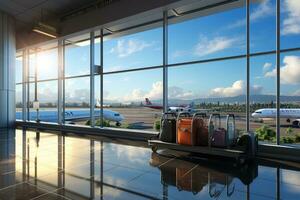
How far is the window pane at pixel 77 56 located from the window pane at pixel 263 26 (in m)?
5.54

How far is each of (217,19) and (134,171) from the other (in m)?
5.32

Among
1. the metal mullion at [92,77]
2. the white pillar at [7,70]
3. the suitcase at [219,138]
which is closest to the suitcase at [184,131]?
the suitcase at [219,138]

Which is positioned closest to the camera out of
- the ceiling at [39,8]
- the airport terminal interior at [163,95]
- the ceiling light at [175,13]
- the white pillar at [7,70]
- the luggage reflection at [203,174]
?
the luggage reflection at [203,174]

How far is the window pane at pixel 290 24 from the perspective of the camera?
4.62m

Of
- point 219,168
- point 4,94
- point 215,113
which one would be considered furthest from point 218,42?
point 4,94

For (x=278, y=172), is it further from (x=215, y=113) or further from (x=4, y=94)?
(x=4, y=94)

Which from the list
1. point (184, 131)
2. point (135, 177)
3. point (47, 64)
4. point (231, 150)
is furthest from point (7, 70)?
point (231, 150)

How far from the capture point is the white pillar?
9.07 metres

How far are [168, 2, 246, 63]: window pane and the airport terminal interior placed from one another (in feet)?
0.12

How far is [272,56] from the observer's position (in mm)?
4820

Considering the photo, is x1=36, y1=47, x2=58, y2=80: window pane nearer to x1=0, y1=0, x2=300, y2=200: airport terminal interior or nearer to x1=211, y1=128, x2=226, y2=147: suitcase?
x1=0, y1=0, x2=300, y2=200: airport terminal interior

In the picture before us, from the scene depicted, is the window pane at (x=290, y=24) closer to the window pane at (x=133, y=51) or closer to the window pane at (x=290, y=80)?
the window pane at (x=290, y=80)

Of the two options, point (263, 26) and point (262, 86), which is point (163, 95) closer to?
point (262, 86)

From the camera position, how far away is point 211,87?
5.84m
